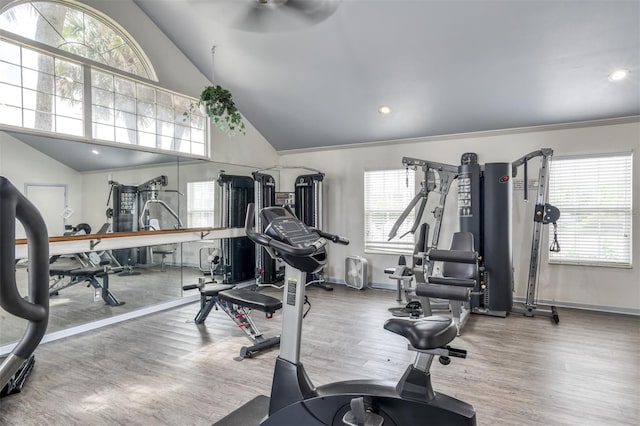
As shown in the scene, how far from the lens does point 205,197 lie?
5.27 meters

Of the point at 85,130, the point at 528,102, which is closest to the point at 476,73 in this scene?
the point at 528,102

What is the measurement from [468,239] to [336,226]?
2.57 metres

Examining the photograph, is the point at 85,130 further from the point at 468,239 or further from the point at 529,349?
the point at 529,349

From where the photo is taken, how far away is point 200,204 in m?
5.20

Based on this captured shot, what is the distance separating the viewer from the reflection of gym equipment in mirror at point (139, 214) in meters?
4.04

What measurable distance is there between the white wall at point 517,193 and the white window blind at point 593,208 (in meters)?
0.09

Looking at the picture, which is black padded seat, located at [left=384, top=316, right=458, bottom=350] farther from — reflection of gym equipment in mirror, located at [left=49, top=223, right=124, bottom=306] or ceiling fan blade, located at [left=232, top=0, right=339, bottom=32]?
reflection of gym equipment in mirror, located at [left=49, top=223, right=124, bottom=306]

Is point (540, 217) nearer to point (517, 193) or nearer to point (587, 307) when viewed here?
point (517, 193)

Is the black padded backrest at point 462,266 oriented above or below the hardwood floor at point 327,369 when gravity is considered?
above

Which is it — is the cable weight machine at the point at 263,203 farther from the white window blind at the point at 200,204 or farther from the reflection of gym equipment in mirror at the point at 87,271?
the reflection of gym equipment in mirror at the point at 87,271

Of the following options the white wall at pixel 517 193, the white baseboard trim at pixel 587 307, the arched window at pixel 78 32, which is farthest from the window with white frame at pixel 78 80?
the white baseboard trim at pixel 587 307

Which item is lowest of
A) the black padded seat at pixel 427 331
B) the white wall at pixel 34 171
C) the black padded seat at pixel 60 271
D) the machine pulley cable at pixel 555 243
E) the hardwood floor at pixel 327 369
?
the hardwood floor at pixel 327 369

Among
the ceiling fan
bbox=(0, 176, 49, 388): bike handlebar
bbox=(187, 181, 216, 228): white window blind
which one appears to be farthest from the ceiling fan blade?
bbox=(0, 176, 49, 388): bike handlebar

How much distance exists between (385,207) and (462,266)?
199 centimetres
